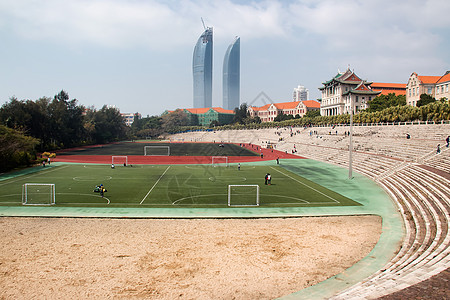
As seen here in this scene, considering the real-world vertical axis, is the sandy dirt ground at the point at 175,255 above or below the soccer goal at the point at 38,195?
below

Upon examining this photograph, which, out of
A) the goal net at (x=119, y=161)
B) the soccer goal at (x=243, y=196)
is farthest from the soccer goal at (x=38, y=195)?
the goal net at (x=119, y=161)

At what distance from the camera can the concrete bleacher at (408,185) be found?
10.3 m

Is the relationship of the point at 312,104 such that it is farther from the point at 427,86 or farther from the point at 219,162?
the point at 219,162

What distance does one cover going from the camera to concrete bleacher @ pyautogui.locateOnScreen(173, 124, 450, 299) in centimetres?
1029

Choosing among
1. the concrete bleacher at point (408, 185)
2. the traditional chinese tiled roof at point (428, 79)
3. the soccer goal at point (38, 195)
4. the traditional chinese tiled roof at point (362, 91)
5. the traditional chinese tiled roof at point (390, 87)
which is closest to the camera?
the concrete bleacher at point (408, 185)

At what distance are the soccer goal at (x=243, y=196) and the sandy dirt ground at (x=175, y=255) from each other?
4118 mm

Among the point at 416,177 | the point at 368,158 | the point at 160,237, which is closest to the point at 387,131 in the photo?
the point at 368,158

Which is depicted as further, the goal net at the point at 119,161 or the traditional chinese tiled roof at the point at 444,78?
the traditional chinese tiled roof at the point at 444,78

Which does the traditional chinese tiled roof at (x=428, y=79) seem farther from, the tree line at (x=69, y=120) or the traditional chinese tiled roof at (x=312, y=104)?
the traditional chinese tiled roof at (x=312, y=104)

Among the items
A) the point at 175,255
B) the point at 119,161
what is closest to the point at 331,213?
the point at 175,255

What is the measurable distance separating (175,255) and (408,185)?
2335cm

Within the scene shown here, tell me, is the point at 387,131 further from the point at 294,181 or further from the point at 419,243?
the point at 419,243

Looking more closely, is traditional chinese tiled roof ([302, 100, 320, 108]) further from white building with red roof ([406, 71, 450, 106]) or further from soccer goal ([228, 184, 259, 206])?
soccer goal ([228, 184, 259, 206])

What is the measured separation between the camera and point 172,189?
97.9 ft
